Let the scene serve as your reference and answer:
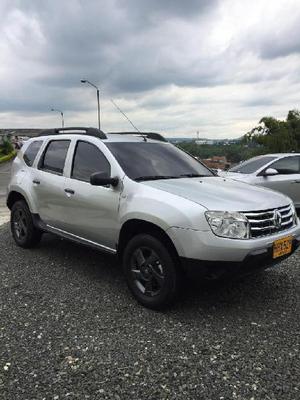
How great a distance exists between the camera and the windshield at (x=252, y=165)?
28.7 feet

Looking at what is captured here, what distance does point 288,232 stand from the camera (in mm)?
3916

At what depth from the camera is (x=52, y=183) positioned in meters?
5.20

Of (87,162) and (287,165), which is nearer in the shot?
(87,162)

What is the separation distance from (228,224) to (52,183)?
2.59 metres

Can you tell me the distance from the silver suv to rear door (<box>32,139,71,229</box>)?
1 cm

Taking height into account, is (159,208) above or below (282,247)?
above

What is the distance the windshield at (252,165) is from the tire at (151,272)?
5.27m

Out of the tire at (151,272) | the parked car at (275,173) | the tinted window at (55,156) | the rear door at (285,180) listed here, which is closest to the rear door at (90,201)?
the tinted window at (55,156)

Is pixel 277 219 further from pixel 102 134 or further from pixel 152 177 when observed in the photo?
pixel 102 134

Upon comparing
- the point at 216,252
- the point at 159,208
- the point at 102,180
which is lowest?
the point at 216,252

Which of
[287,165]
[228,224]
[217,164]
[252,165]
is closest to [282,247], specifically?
[228,224]

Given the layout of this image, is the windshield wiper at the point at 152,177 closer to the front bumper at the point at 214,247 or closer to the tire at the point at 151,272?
the tire at the point at 151,272

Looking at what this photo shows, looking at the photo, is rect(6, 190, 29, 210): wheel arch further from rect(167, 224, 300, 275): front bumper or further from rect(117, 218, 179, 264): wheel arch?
rect(167, 224, 300, 275): front bumper

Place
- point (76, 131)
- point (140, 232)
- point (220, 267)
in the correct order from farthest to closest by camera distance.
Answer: point (76, 131) → point (140, 232) → point (220, 267)
